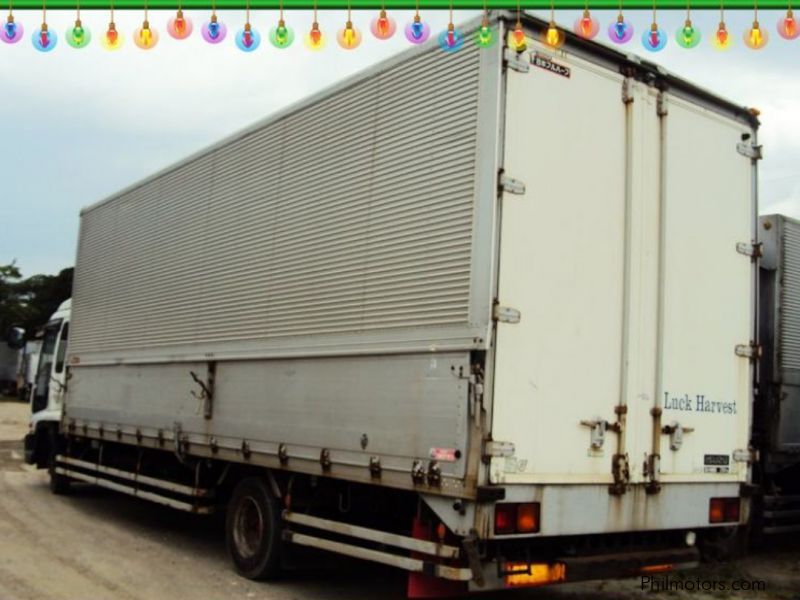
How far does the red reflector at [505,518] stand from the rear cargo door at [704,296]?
4.67 feet

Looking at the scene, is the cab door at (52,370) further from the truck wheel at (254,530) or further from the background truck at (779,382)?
the background truck at (779,382)

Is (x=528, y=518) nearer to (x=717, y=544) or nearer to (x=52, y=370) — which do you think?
(x=717, y=544)

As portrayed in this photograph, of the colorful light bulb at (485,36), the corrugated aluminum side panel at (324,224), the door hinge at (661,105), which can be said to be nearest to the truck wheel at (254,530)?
the corrugated aluminum side panel at (324,224)

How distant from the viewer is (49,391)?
12969mm

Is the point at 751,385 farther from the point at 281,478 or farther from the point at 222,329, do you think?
the point at 222,329

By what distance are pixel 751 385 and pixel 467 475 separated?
9.41ft

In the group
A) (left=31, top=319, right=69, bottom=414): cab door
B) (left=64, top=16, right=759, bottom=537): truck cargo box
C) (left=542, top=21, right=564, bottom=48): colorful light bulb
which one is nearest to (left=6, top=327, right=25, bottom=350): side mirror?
(left=31, top=319, right=69, bottom=414): cab door

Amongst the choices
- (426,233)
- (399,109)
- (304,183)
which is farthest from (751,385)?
(304,183)

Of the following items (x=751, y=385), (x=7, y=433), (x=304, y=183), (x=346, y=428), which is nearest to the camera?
(x=346, y=428)

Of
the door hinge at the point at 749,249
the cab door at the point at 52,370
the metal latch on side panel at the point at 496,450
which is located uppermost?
the door hinge at the point at 749,249

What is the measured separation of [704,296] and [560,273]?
1483mm

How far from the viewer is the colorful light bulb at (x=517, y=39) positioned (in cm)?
567

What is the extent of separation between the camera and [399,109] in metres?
6.54

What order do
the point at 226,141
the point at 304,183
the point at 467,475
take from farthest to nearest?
1. the point at 226,141
2. the point at 304,183
3. the point at 467,475
